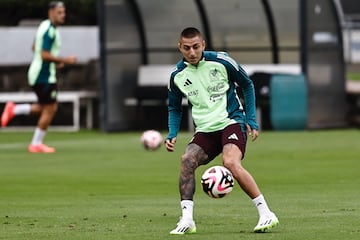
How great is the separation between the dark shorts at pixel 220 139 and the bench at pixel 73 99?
812 inches

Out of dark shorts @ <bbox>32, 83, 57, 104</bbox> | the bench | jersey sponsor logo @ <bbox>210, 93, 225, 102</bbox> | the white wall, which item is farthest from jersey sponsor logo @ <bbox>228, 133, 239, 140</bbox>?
the white wall

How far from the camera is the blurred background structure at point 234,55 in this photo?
2972cm

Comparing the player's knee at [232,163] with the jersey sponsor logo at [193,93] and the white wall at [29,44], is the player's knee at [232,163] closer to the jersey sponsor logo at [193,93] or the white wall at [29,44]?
the jersey sponsor logo at [193,93]

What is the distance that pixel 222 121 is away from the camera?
1118 centimetres

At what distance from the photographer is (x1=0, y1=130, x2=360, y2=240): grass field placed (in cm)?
1112

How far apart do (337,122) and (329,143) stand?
7110 mm

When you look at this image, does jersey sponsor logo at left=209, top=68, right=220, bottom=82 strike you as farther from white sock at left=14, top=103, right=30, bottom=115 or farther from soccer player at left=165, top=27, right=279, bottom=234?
white sock at left=14, top=103, right=30, bottom=115

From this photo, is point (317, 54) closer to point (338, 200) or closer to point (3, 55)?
point (3, 55)

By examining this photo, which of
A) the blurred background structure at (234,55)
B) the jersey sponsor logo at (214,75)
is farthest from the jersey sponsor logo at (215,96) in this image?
the blurred background structure at (234,55)

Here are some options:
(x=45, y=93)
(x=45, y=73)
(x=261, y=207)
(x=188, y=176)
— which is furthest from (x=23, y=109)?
(x=261, y=207)

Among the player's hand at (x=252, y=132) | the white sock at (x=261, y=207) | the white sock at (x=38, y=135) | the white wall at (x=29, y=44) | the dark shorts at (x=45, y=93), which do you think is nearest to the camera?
the white sock at (x=261, y=207)

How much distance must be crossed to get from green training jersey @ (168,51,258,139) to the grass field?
0.92 metres

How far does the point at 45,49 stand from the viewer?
22.3 metres

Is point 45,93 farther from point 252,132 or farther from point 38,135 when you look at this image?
point 252,132
